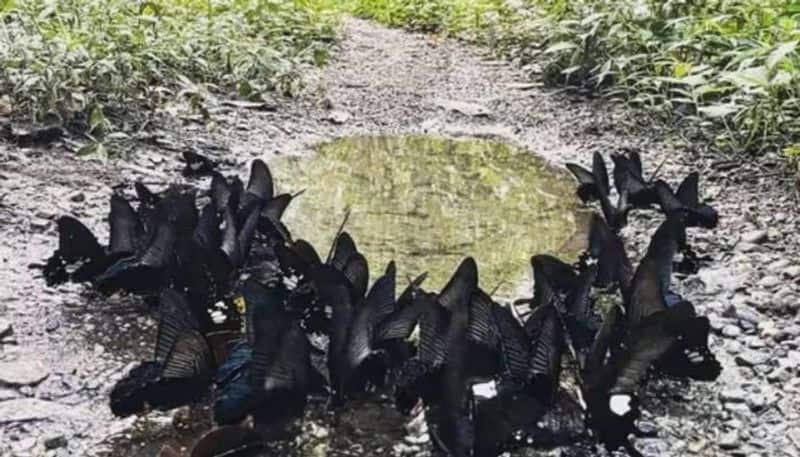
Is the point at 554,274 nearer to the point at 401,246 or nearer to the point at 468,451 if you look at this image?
the point at 468,451

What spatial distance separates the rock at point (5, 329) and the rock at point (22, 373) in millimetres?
147

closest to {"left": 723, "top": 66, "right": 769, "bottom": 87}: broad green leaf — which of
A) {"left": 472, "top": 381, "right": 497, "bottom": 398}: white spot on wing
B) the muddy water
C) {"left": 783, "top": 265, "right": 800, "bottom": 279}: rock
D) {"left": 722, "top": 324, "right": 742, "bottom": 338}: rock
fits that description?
the muddy water

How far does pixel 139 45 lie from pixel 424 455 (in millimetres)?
3639

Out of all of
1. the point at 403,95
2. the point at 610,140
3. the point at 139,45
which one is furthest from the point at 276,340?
the point at 403,95

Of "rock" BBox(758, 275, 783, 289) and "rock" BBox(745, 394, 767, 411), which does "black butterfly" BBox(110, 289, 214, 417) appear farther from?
"rock" BBox(758, 275, 783, 289)

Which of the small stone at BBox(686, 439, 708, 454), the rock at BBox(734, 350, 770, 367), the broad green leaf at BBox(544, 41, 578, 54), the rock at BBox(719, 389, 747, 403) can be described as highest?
the broad green leaf at BBox(544, 41, 578, 54)

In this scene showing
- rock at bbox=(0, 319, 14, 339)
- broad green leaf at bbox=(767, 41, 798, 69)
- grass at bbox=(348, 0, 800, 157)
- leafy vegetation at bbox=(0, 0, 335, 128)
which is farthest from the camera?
leafy vegetation at bbox=(0, 0, 335, 128)

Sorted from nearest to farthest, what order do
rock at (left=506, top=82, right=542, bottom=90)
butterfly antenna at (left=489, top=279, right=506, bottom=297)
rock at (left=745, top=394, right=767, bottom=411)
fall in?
1. rock at (left=745, top=394, right=767, bottom=411)
2. butterfly antenna at (left=489, top=279, right=506, bottom=297)
3. rock at (left=506, top=82, right=542, bottom=90)

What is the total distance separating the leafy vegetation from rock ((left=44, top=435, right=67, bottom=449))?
240cm

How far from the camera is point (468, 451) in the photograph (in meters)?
1.69

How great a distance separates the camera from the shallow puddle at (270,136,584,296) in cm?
292

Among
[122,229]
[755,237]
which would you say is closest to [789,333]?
[755,237]

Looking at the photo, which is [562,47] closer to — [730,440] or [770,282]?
[770,282]

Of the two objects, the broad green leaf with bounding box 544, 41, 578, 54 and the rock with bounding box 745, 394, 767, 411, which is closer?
the rock with bounding box 745, 394, 767, 411
